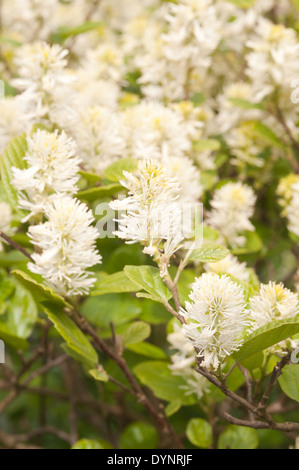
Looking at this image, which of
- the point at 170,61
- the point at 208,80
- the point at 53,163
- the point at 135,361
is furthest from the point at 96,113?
the point at 208,80

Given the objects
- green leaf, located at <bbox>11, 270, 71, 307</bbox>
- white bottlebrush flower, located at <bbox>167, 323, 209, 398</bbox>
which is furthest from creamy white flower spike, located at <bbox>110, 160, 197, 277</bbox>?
white bottlebrush flower, located at <bbox>167, 323, 209, 398</bbox>

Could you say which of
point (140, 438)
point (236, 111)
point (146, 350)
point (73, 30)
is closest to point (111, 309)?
point (146, 350)

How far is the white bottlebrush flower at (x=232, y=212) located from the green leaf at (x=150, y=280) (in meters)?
0.31

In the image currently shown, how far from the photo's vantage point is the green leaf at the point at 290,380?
62 cm

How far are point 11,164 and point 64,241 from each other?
0.58 feet

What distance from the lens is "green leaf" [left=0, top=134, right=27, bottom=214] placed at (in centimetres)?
73

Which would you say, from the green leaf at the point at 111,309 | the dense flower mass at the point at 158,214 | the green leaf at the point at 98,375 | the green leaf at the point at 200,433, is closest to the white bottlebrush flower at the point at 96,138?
the dense flower mass at the point at 158,214

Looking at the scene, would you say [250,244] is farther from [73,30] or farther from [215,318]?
[73,30]

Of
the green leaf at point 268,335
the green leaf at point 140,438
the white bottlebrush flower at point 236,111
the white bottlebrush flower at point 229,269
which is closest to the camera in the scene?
the green leaf at point 268,335

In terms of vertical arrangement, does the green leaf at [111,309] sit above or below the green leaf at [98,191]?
below

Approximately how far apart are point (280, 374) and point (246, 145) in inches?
22.7

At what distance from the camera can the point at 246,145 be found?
1.08m

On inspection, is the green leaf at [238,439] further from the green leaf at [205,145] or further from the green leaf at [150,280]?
the green leaf at [205,145]

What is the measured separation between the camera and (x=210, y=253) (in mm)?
612
